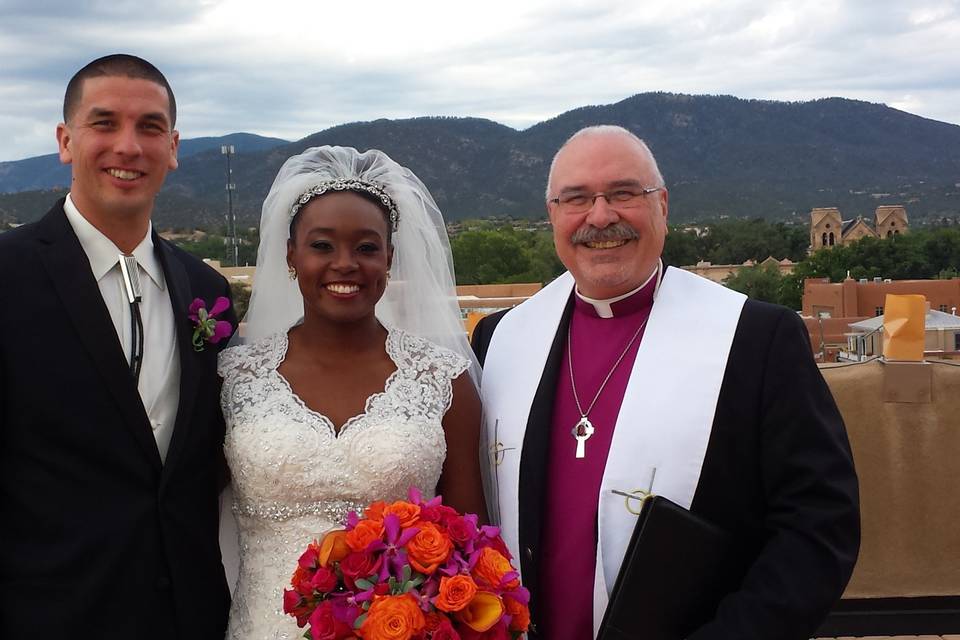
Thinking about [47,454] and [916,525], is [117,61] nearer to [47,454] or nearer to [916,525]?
[47,454]

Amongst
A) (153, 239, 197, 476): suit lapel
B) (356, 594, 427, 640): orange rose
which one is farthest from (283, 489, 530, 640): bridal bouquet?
(153, 239, 197, 476): suit lapel

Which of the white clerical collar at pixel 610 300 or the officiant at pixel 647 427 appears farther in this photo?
the white clerical collar at pixel 610 300

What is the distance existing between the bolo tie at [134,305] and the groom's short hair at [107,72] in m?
0.51

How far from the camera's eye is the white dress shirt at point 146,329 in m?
2.94

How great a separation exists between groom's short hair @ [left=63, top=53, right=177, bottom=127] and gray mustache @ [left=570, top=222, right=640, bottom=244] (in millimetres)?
1430

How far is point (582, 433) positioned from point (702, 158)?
122020mm

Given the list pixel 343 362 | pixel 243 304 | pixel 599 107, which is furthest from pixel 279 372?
pixel 599 107

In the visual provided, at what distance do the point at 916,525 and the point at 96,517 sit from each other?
3.13 meters

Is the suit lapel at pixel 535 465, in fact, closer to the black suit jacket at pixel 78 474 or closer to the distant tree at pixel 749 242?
the black suit jacket at pixel 78 474

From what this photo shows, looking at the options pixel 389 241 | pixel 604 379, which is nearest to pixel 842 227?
pixel 604 379

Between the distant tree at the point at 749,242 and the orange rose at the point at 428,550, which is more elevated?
the orange rose at the point at 428,550

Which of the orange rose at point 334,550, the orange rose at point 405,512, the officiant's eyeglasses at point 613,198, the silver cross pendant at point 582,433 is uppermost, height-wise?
the officiant's eyeglasses at point 613,198

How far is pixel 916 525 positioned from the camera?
4.01 meters

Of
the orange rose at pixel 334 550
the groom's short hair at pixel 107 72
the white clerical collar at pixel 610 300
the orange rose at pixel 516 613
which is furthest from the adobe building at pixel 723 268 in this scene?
the orange rose at pixel 334 550
